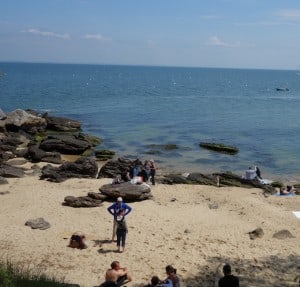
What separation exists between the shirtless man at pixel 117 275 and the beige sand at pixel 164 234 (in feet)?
1.81

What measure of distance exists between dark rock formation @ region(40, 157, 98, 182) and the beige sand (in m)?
1.33

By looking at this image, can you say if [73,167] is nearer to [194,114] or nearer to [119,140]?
[119,140]

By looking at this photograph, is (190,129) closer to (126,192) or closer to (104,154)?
(104,154)

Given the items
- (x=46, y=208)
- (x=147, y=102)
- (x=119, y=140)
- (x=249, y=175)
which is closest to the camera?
(x=46, y=208)

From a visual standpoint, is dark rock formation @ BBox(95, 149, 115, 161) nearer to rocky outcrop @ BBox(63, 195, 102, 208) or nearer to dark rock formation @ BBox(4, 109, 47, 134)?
dark rock formation @ BBox(4, 109, 47, 134)

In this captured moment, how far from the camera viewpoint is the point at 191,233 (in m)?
19.1

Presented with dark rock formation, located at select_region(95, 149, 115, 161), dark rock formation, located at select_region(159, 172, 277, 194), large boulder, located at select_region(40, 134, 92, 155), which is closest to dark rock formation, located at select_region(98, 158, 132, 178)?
dark rock formation, located at select_region(159, 172, 277, 194)

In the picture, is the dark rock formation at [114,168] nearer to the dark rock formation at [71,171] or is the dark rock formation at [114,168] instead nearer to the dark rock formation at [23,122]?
the dark rock formation at [71,171]

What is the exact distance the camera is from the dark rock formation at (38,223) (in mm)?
19312

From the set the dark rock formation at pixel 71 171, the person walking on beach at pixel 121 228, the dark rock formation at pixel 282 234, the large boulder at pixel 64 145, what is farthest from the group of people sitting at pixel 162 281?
the large boulder at pixel 64 145

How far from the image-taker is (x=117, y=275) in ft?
44.9

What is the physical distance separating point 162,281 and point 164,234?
585 centimetres

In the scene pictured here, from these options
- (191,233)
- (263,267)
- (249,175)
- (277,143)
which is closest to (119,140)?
(277,143)

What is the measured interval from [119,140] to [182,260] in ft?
105
